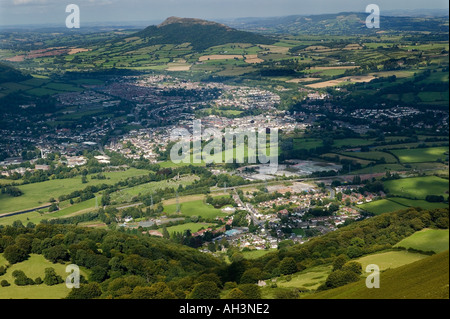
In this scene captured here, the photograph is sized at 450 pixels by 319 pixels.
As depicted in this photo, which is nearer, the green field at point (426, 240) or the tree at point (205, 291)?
the tree at point (205, 291)

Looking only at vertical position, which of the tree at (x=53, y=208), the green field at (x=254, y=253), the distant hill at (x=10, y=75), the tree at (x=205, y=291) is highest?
the distant hill at (x=10, y=75)

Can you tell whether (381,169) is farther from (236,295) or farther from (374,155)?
(236,295)

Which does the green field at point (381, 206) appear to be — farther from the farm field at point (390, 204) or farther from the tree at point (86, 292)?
the tree at point (86, 292)

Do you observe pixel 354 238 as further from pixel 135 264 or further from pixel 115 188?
pixel 115 188

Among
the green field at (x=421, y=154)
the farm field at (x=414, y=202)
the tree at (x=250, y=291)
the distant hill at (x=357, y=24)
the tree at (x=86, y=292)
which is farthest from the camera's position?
the distant hill at (x=357, y=24)

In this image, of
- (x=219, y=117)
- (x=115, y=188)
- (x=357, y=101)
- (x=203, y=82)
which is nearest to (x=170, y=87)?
(x=203, y=82)

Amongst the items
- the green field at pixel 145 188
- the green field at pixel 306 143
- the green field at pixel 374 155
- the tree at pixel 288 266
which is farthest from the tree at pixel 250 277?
the green field at pixel 306 143

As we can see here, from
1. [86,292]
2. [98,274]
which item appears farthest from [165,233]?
[86,292]
